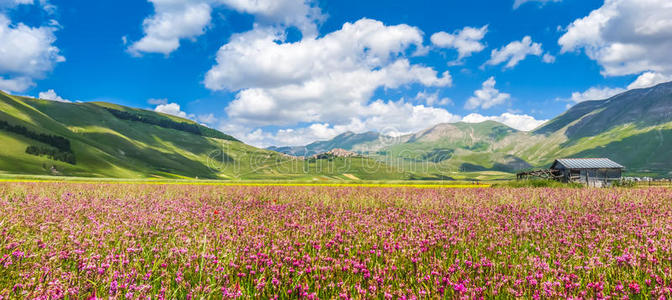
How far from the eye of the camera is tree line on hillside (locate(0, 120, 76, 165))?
415 feet

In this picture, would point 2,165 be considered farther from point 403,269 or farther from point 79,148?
point 403,269

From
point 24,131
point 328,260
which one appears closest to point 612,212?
point 328,260

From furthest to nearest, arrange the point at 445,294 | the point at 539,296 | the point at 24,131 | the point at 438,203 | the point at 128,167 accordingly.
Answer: the point at 128,167
the point at 24,131
the point at 438,203
the point at 445,294
the point at 539,296

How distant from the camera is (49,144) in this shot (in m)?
139

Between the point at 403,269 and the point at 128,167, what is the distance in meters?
184

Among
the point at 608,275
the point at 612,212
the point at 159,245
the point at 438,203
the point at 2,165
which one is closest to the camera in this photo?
the point at 608,275

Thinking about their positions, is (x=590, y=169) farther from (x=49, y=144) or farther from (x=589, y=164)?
(x=49, y=144)

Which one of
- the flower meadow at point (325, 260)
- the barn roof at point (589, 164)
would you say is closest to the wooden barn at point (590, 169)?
the barn roof at point (589, 164)

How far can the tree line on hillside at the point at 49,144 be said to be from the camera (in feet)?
415

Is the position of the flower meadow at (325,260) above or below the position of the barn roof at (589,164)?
below

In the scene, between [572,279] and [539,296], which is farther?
[572,279]

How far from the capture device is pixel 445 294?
327 cm

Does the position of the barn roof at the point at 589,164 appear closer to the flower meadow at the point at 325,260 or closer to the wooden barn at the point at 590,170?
the wooden barn at the point at 590,170

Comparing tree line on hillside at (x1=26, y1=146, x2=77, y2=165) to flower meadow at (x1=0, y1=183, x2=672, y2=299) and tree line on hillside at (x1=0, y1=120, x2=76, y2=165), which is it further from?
flower meadow at (x1=0, y1=183, x2=672, y2=299)
